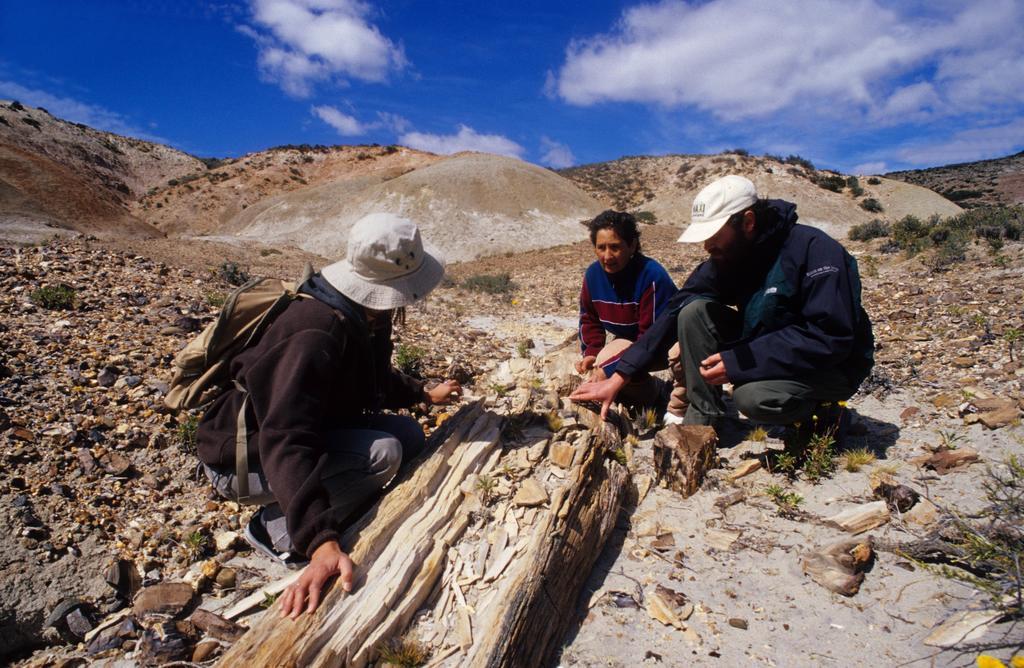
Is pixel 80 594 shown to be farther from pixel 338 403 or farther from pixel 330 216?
pixel 330 216

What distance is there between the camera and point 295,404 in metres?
2.10

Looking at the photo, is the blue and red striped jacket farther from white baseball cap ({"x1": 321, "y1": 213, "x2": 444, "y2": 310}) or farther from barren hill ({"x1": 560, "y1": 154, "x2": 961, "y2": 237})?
barren hill ({"x1": 560, "y1": 154, "x2": 961, "y2": 237})

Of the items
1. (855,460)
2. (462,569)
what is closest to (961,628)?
(855,460)

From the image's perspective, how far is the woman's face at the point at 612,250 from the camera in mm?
4103

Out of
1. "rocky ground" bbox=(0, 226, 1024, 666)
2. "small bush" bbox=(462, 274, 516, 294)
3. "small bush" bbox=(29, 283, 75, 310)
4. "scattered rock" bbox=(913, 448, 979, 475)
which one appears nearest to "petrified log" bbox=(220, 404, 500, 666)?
"rocky ground" bbox=(0, 226, 1024, 666)

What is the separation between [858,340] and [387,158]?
5027cm

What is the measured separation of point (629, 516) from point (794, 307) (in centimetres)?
153

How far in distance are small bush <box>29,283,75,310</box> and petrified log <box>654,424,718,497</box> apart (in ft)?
18.9

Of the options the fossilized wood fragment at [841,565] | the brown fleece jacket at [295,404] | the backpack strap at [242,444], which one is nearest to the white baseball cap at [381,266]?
the brown fleece jacket at [295,404]

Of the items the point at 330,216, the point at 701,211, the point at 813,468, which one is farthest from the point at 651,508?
the point at 330,216

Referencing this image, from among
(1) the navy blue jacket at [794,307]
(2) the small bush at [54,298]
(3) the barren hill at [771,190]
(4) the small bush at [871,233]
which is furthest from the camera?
(3) the barren hill at [771,190]

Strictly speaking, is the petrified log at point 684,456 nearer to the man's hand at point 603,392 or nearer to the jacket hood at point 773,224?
the man's hand at point 603,392

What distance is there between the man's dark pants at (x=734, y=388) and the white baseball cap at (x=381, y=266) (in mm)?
1865

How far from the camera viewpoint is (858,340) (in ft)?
10.3
